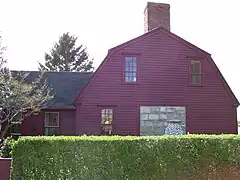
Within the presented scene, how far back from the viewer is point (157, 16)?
67.6 ft

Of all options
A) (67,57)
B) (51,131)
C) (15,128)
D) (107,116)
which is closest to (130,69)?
(107,116)

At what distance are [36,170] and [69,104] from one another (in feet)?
39.7

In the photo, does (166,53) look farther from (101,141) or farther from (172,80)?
(101,141)

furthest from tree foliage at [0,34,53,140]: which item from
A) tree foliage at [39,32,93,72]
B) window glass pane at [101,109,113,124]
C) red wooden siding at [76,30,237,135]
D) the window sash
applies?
tree foliage at [39,32,93,72]

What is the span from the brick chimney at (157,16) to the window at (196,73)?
2619mm

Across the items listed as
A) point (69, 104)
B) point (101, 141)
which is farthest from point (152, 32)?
point (101, 141)

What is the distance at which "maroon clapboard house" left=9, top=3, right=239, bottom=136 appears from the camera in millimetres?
18516

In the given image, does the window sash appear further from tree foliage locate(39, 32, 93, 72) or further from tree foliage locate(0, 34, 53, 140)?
tree foliage locate(39, 32, 93, 72)

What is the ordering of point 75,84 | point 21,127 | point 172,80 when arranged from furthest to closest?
point 75,84 < point 21,127 < point 172,80

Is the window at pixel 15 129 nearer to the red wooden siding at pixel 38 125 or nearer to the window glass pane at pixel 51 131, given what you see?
the red wooden siding at pixel 38 125

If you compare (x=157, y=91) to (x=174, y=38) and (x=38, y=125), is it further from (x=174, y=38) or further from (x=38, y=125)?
→ (x=38, y=125)

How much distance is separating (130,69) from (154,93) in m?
1.80

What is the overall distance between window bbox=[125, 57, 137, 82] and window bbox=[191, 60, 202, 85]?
329 centimetres

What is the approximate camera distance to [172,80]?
1934 cm
